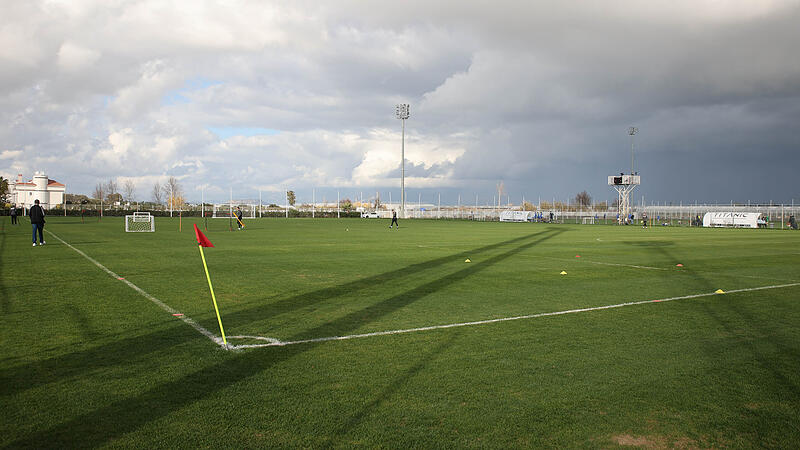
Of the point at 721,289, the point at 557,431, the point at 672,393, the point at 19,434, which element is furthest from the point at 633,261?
the point at 19,434

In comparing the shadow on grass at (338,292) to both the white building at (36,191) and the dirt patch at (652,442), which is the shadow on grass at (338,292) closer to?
the dirt patch at (652,442)

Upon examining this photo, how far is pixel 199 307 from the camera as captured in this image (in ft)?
29.2

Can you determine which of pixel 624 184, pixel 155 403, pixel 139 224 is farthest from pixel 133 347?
pixel 624 184

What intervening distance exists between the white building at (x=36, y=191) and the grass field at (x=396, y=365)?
384 ft

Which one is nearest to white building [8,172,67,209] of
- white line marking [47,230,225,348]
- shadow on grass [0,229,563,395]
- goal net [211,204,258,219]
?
goal net [211,204,258,219]

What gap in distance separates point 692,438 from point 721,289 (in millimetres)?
9047

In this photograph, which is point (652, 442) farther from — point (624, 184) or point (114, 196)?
point (114, 196)

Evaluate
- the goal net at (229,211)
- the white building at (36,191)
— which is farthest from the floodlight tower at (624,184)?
the white building at (36,191)

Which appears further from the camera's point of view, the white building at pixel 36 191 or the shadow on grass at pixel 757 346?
the white building at pixel 36 191

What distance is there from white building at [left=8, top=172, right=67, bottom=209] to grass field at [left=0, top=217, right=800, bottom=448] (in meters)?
117

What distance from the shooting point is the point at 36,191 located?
11125 centimetres

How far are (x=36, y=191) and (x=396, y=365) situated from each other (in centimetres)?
13094

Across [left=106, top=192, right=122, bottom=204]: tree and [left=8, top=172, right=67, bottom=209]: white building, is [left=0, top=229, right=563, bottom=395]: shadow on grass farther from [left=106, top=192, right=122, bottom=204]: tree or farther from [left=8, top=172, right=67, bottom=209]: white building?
[left=106, top=192, right=122, bottom=204]: tree

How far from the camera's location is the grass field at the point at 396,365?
13.4 feet
